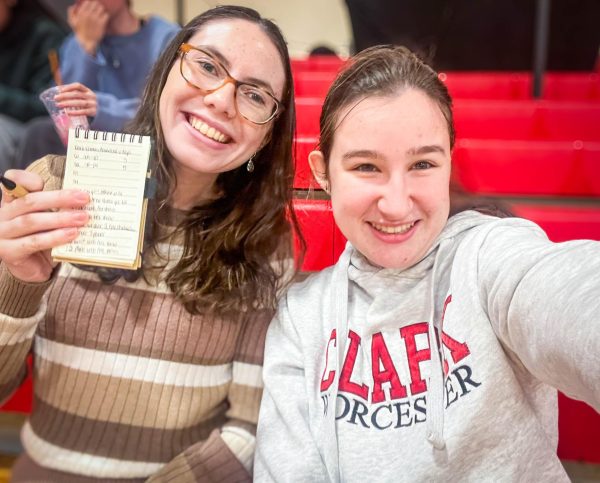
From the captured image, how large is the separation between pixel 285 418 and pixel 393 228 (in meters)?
0.28

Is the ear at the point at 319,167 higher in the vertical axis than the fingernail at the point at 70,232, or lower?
higher

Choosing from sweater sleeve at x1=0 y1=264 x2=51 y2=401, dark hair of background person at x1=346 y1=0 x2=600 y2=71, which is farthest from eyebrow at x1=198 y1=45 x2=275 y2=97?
dark hair of background person at x1=346 y1=0 x2=600 y2=71

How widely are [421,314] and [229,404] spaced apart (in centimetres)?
35

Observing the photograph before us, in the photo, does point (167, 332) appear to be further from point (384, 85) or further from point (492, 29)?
point (492, 29)

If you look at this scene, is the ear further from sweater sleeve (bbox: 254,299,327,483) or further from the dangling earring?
sweater sleeve (bbox: 254,299,327,483)

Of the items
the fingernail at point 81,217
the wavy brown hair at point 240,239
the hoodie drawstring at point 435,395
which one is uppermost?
the fingernail at point 81,217

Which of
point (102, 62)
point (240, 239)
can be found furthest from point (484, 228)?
point (102, 62)

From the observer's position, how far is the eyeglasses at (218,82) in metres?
0.60

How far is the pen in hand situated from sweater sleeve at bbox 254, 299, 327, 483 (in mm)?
349

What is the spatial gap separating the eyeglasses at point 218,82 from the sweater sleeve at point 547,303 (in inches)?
11.8

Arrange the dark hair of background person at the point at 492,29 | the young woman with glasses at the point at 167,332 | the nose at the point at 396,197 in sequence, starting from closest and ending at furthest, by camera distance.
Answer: the nose at the point at 396,197 → the young woman with glasses at the point at 167,332 → the dark hair of background person at the point at 492,29

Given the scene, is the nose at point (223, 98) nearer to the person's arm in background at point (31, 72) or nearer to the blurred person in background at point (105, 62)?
the blurred person in background at point (105, 62)

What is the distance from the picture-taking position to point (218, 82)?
1.97 feet

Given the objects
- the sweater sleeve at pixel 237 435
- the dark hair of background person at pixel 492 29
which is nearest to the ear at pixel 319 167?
the sweater sleeve at pixel 237 435
